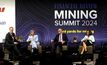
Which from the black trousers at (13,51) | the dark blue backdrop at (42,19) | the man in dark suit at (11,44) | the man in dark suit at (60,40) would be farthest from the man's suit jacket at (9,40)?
the dark blue backdrop at (42,19)

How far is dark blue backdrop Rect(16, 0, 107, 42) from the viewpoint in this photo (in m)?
16.2

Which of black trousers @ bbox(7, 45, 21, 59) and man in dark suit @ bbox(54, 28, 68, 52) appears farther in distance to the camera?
man in dark suit @ bbox(54, 28, 68, 52)

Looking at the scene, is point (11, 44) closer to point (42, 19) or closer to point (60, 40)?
point (60, 40)

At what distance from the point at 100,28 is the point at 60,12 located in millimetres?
2145

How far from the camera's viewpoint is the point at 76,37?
1606cm

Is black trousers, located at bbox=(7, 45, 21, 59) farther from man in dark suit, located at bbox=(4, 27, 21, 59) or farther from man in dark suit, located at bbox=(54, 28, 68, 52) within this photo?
man in dark suit, located at bbox=(54, 28, 68, 52)

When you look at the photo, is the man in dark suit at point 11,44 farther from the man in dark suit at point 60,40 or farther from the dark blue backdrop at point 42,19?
the dark blue backdrop at point 42,19

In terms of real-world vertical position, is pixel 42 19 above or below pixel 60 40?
above

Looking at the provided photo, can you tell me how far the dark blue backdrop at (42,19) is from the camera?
53.1 feet

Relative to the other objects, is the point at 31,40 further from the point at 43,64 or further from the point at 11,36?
the point at 43,64

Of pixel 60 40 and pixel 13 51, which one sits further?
pixel 60 40

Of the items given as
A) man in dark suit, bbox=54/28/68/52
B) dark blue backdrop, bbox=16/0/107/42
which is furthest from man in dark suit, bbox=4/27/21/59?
dark blue backdrop, bbox=16/0/107/42

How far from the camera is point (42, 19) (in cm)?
1628

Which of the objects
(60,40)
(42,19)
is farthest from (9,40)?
(42,19)
